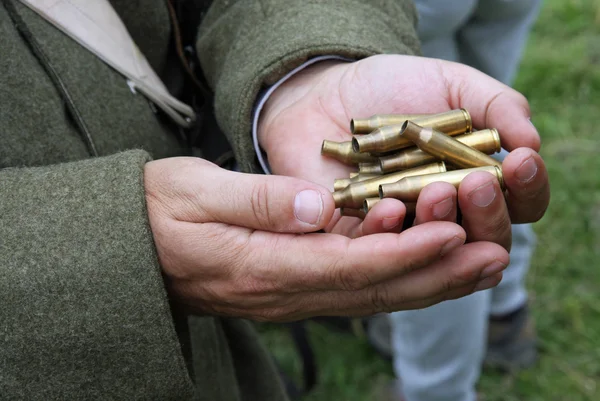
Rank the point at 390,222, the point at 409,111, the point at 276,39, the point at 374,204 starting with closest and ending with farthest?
the point at 390,222 → the point at 374,204 → the point at 276,39 → the point at 409,111

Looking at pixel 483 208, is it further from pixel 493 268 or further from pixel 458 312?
pixel 458 312

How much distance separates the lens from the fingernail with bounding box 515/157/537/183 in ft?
5.83

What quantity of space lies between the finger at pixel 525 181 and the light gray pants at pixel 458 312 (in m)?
1.80

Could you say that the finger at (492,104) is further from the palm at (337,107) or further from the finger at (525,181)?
the finger at (525,181)

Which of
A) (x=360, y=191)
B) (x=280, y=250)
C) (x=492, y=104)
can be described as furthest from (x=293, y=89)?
(x=280, y=250)

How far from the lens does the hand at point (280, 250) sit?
1699mm

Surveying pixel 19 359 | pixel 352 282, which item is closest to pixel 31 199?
pixel 19 359

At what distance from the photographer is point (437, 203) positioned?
5.73 ft

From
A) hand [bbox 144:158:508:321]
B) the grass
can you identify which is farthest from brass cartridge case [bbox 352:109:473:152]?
the grass

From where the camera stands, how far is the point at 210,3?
2.50 m

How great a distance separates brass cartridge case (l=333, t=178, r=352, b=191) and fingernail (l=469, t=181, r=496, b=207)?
0.48 m

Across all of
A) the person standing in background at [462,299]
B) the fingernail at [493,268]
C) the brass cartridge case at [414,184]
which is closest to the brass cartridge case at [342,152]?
the brass cartridge case at [414,184]

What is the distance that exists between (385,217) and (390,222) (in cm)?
2

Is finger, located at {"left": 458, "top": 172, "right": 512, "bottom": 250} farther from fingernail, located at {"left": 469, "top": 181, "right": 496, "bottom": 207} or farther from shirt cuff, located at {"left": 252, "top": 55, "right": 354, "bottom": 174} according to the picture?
shirt cuff, located at {"left": 252, "top": 55, "right": 354, "bottom": 174}
